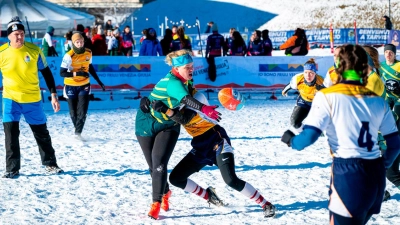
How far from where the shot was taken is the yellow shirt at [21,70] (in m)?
7.54

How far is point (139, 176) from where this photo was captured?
7.99 m

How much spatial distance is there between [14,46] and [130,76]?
30.8 feet

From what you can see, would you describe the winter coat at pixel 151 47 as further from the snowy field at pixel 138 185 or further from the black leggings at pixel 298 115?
the black leggings at pixel 298 115

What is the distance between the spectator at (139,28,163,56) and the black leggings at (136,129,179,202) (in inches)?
482

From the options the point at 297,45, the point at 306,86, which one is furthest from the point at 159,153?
the point at 297,45

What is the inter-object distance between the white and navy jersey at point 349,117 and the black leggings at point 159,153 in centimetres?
219

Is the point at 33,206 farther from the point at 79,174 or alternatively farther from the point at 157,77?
the point at 157,77

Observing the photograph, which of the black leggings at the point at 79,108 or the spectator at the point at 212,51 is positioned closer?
the black leggings at the point at 79,108

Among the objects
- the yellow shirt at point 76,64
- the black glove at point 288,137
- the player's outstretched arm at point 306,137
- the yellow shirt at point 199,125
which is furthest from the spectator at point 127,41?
the player's outstretched arm at point 306,137

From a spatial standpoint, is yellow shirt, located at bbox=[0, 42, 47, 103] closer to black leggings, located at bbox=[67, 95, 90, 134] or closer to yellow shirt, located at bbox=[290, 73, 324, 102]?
black leggings, located at bbox=[67, 95, 90, 134]

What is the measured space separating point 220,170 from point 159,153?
609mm

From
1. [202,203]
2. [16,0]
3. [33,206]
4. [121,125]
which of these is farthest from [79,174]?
[16,0]

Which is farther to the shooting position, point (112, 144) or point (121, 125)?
point (121, 125)

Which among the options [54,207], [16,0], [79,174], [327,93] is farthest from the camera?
[16,0]
